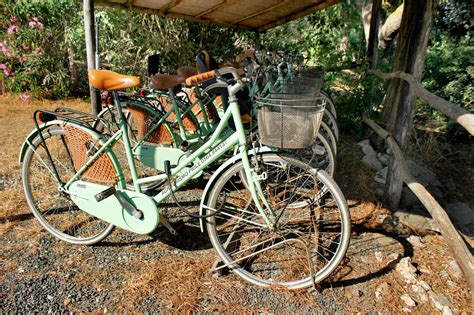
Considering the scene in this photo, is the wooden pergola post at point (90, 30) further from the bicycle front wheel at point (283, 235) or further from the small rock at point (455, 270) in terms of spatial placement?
the small rock at point (455, 270)

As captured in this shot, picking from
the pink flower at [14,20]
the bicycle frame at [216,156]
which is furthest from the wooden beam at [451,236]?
the pink flower at [14,20]

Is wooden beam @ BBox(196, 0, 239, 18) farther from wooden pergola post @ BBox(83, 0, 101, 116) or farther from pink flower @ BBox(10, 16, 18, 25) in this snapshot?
pink flower @ BBox(10, 16, 18, 25)

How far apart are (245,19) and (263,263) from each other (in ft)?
13.6

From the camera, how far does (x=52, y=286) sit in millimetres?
2166

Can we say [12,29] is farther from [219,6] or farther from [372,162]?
[372,162]

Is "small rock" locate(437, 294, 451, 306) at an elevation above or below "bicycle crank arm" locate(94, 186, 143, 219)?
below

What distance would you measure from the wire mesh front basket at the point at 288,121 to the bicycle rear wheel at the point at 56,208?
1.42 metres

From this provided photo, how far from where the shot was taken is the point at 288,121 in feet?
6.12

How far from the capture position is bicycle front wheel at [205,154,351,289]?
2108 mm

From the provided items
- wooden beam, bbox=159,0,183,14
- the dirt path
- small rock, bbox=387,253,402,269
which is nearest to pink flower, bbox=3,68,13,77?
wooden beam, bbox=159,0,183,14

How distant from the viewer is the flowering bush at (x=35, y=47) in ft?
21.6

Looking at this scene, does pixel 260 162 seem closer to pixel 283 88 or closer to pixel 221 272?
pixel 221 272

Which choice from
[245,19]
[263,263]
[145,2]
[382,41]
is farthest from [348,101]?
[382,41]

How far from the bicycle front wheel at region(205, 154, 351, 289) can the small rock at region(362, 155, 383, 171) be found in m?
1.53
